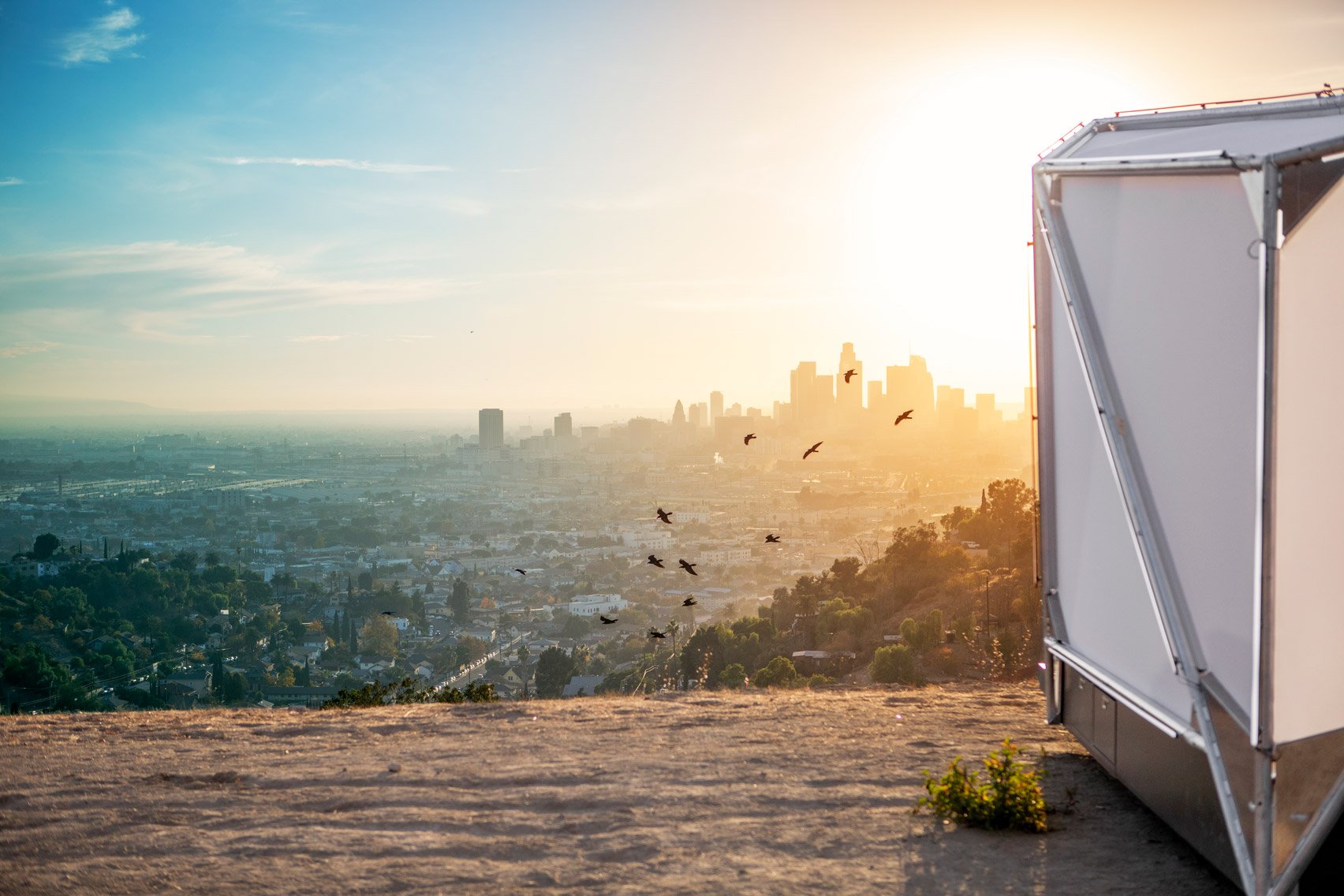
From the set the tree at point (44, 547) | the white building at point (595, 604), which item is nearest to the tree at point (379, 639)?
the white building at point (595, 604)

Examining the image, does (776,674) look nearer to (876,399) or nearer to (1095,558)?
(1095,558)

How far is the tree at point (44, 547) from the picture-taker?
2784 centimetres

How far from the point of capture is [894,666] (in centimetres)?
1154

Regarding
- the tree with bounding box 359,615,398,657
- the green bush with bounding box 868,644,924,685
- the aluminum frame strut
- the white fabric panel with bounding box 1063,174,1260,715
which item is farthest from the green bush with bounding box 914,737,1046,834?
the tree with bounding box 359,615,398,657

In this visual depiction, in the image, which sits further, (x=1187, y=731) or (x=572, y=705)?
(x=572, y=705)

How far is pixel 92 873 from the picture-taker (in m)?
4.27

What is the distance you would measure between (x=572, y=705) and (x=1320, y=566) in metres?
5.78

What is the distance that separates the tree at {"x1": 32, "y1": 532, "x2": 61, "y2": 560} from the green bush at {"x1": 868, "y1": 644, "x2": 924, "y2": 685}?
2725 cm

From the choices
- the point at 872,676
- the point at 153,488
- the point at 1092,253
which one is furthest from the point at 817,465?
the point at 153,488

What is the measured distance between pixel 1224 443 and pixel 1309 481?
380 mm

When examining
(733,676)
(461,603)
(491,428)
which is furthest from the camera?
(491,428)

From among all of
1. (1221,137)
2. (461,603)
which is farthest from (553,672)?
(1221,137)

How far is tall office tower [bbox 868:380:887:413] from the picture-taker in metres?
23.3

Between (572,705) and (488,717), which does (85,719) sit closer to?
(488,717)
